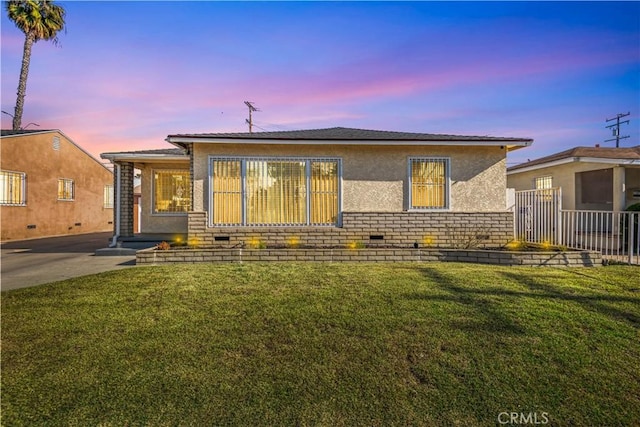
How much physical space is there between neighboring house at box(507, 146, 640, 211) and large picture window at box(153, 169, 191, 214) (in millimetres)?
15425

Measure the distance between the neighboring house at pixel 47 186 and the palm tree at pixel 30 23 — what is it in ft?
27.1

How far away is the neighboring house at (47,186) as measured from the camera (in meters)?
16.3

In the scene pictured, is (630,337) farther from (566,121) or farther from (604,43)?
(566,121)

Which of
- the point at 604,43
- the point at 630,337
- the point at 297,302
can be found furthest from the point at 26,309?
the point at 604,43

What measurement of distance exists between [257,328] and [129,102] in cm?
1586

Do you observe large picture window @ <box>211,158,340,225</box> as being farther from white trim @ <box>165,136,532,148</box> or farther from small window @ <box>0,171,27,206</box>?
small window @ <box>0,171,27,206</box>

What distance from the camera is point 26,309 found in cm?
493

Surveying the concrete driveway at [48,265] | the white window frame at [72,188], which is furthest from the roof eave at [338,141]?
the white window frame at [72,188]

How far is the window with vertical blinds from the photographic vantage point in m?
10.5

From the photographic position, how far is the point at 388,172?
10477 millimetres

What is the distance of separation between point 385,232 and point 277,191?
3.53 meters

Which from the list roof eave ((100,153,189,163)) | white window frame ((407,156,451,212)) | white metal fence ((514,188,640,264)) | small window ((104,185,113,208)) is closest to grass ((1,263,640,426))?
white metal fence ((514,188,640,264))

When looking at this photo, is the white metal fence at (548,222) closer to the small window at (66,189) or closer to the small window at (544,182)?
the small window at (544,182)

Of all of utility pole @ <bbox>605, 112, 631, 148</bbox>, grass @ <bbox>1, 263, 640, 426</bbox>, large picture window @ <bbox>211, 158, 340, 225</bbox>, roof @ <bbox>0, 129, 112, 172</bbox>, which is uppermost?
utility pole @ <bbox>605, 112, 631, 148</bbox>
